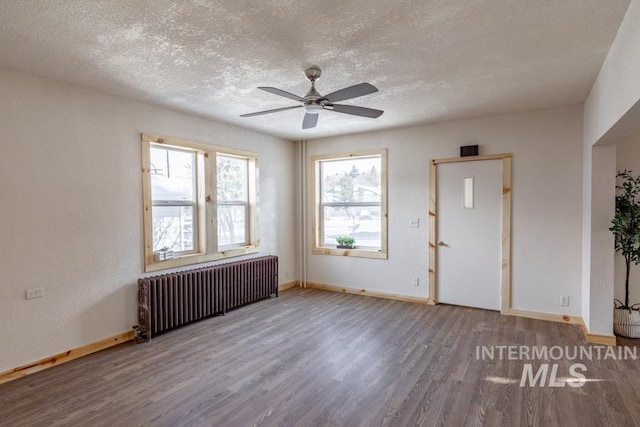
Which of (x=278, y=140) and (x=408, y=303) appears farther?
(x=278, y=140)

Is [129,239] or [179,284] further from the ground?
[129,239]

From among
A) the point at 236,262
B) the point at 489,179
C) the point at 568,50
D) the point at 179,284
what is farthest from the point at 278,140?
the point at 568,50

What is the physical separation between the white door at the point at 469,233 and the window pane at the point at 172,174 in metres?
3.45

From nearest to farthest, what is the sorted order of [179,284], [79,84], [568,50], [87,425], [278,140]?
1. [87,425]
2. [568,50]
3. [79,84]
4. [179,284]
5. [278,140]

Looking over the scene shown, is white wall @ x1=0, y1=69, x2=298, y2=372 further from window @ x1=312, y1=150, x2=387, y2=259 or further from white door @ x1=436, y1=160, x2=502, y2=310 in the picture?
white door @ x1=436, y1=160, x2=502, y2=310

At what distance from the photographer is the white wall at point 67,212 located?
2.96 meters

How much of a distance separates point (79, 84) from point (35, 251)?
1.61 meters

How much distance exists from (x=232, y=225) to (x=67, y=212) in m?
2.21

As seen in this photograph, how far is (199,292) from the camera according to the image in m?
4.29

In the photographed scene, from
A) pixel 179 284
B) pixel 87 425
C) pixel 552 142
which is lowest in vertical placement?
pixel 87 425

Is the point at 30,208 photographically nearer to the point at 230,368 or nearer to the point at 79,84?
the point at 79,84

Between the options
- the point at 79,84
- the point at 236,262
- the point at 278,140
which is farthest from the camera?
the point at 278,140

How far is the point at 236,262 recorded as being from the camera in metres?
4.90

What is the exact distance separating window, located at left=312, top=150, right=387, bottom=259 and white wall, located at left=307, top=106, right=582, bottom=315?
0.37m
